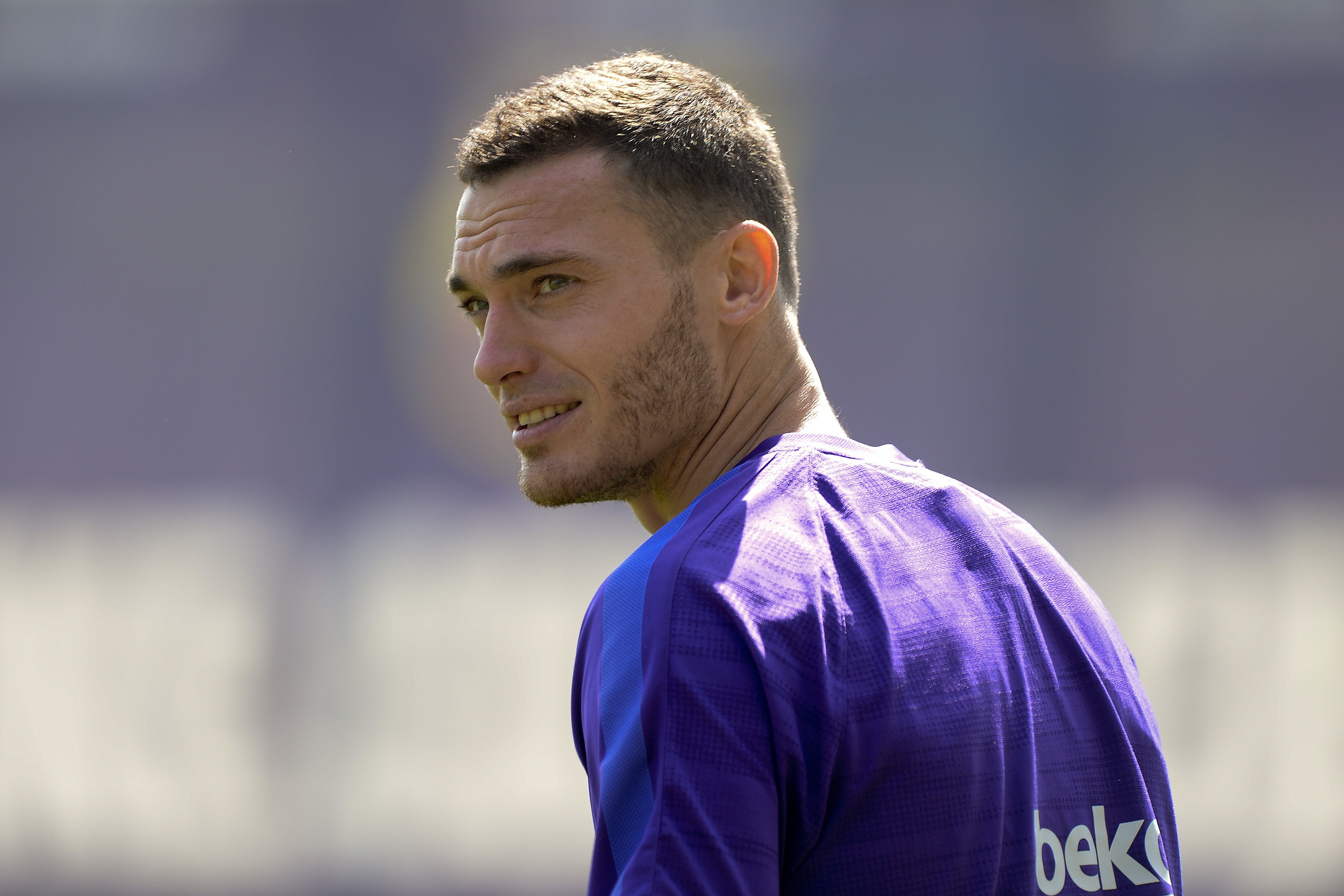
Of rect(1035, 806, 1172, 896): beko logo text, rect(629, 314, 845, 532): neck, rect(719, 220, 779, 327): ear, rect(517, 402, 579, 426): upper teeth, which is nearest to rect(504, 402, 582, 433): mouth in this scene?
rect(517, 402, 579, 426): upper teeth

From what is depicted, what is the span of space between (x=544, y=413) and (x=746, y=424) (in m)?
0.26

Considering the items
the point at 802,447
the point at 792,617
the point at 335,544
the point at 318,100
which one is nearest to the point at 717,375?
the point at 802,447

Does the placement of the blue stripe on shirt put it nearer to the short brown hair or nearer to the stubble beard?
the stubble beard

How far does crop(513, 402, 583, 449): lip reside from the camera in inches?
58.4

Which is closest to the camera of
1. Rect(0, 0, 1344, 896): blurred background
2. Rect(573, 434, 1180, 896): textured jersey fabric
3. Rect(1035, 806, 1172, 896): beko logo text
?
Rect(573, 434, 1180, 896): textured jersey fabric

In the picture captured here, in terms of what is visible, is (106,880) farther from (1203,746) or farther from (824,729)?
(824,729)

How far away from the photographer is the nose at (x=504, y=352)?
151cm

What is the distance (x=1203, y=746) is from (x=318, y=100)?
184 inches

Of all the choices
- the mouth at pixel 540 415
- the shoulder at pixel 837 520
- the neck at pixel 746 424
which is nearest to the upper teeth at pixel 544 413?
the mouth at pixel 540 415

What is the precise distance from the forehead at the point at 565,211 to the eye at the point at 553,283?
0.13ft

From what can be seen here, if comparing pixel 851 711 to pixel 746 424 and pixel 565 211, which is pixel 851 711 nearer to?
pixel 746 424

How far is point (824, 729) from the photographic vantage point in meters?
0.96

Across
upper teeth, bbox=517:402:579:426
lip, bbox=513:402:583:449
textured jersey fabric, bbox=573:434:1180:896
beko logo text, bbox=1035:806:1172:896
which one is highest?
upper teeth, bbox=517:402:579:426

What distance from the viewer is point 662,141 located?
59.4 inches
